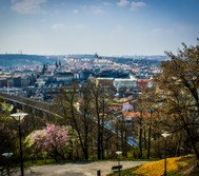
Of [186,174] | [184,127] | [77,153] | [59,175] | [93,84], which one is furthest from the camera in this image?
[77,153]

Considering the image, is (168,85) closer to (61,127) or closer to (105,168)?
(105,168)

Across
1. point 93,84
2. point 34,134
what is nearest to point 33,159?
point 34,134

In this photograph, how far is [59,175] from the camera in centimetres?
3862

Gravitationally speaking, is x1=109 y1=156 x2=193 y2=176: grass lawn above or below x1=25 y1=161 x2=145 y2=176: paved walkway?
above

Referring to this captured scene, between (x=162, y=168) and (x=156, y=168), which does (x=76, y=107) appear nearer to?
(x=156, y=168)

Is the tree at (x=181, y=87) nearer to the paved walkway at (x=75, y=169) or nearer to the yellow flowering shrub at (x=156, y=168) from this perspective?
the yellow flowering shrub at (x=156, y=168)

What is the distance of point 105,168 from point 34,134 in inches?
521

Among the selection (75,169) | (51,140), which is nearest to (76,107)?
(51,140)

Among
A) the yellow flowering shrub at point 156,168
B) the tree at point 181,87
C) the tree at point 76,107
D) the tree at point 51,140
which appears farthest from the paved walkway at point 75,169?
the tree at point 181,87

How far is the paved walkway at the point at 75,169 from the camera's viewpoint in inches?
1547

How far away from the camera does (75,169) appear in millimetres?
40625

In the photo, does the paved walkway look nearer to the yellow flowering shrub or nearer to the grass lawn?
the grass lawn

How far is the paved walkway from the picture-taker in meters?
39.3

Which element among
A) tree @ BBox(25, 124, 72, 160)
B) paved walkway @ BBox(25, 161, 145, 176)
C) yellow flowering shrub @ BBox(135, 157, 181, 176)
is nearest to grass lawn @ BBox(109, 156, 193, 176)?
yellow flowering shrub @ BBox(135, 157, 181, 176)
